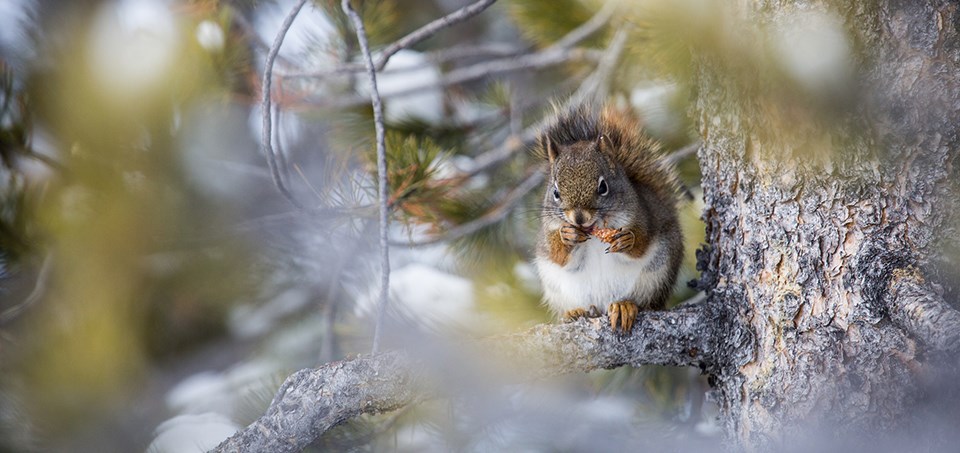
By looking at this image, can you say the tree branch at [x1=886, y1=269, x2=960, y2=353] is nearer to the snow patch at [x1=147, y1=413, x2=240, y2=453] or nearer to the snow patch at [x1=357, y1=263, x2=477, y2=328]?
the snow patch at [x1=357, y1=263, x2=477, y2=328]

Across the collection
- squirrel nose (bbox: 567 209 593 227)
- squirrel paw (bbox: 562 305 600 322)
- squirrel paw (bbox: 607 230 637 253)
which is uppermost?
squirrel nose (bbox: 567 209 593 227)

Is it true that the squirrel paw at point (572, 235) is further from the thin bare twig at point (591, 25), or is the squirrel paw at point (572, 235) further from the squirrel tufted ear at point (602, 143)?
the thin bare twig at point (591, 25)

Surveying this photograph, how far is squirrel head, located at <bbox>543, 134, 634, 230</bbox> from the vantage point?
1.73 m

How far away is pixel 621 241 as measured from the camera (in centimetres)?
171

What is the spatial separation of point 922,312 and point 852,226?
0.65 feet

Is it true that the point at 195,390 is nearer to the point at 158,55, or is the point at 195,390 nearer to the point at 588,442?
the point at 158,55

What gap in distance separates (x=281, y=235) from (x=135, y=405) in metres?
0.98

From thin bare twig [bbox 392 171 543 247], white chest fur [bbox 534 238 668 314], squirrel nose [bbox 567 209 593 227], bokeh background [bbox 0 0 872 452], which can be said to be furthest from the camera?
thin bare twig [bbox 392 171 543 247]

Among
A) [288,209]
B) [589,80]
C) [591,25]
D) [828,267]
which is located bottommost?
[828,267]

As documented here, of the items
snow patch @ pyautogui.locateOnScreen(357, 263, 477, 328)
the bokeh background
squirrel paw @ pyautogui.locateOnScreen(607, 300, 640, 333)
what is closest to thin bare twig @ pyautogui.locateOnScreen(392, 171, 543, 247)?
the bokeh background

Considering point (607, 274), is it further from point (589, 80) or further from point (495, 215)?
point (589, 80)

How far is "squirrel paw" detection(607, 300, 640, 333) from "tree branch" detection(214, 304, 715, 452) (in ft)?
0.05

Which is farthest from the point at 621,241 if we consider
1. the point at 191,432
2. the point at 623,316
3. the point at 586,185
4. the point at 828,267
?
the point at 191,432

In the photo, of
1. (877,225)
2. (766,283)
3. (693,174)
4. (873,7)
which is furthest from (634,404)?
(873,7)
